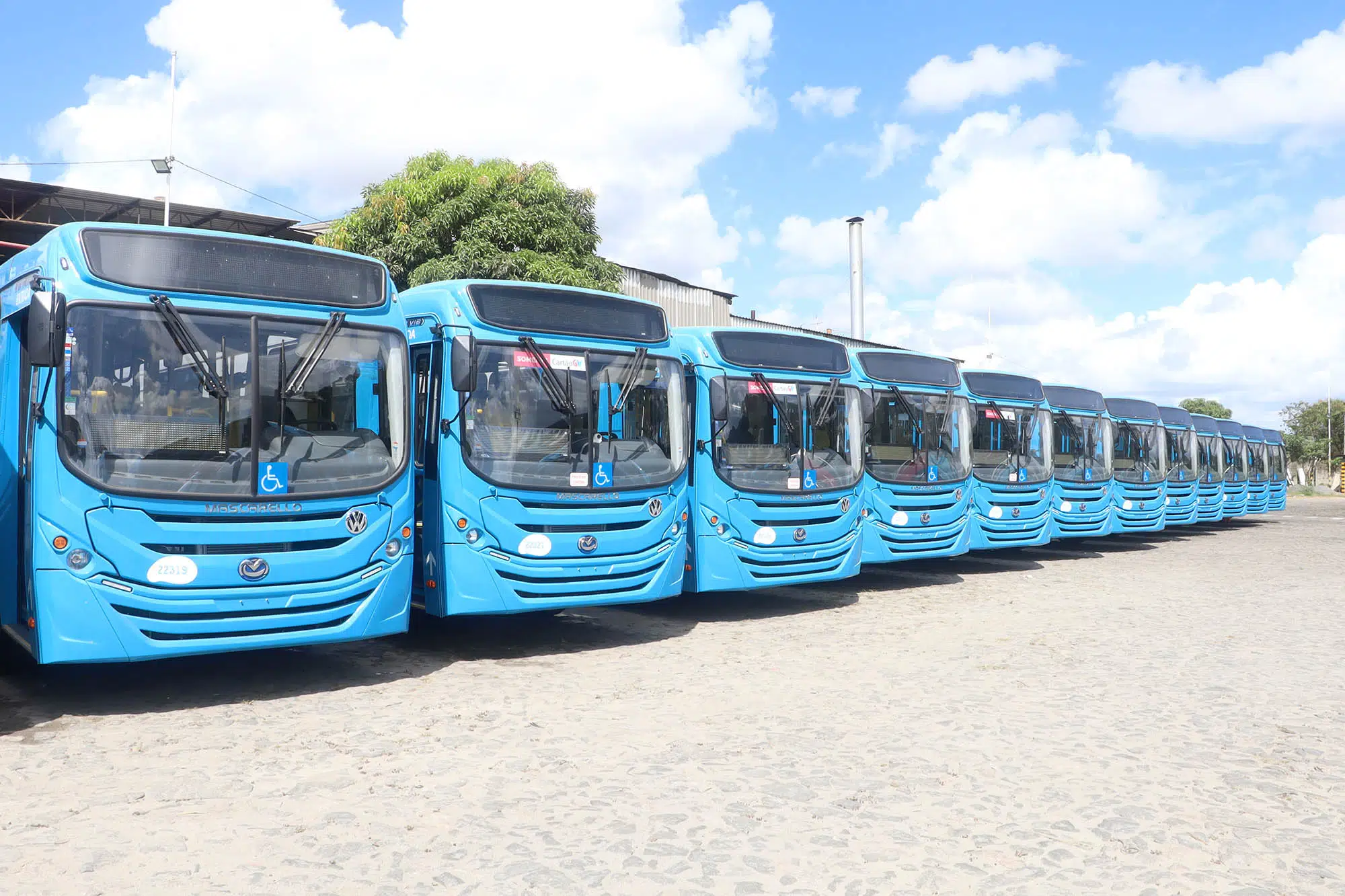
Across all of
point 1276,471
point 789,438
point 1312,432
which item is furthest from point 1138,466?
point 1312,432

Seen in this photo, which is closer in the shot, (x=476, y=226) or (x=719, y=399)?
(x=719, y=399)

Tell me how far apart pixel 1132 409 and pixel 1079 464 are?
385 cm

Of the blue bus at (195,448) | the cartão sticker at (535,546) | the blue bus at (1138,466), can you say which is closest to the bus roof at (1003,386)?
the blue bus at (1138,466)

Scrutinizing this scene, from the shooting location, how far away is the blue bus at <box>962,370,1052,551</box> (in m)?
14.2

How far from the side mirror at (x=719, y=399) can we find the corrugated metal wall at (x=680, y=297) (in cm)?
1877

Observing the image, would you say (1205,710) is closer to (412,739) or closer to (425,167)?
(412,739)

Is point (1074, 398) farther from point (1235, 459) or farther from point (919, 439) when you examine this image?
point (1235, 459)

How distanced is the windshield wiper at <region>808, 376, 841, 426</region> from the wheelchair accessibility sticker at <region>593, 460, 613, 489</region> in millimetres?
3014

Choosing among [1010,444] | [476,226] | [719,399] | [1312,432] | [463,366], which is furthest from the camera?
[1312,432]

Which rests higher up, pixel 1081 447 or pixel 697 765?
pixel 1081 447

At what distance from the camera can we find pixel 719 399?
10344mm

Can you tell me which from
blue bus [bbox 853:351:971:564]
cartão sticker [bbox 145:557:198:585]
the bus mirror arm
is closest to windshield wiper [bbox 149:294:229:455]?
the bus mirror arm

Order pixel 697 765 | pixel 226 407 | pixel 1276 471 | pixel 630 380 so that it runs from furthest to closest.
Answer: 1. pixel 1276 471
2. pixel 630 380
3. pixel 226 407
4. pixel 697 765

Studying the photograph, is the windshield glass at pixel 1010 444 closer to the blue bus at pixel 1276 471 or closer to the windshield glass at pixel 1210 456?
the windshield glass at pixel 1210 456
